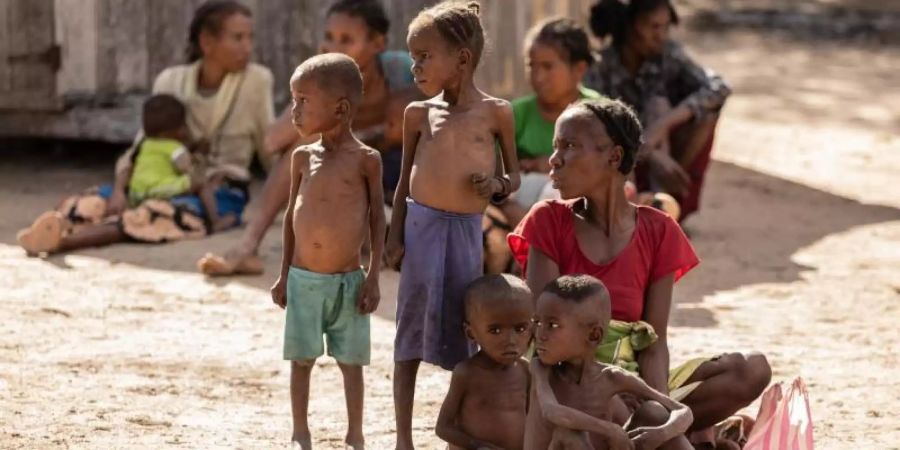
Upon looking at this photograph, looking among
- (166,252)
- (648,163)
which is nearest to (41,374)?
(166,252)

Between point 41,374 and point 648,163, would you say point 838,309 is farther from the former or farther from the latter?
point 41,374

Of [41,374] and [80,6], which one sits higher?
[80,6]

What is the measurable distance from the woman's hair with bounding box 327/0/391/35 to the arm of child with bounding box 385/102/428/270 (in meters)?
2.19

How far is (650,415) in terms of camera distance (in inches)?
159

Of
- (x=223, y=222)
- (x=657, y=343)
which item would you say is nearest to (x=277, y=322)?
(x=223, y=222)

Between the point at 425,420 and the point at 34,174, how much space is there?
5.12 meters

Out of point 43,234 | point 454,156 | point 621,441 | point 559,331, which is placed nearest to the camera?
point 621,441

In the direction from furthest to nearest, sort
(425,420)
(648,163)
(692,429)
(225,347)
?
(648,163)
(225,347)
(425,420)
(692,429)

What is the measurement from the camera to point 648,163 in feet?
26.8

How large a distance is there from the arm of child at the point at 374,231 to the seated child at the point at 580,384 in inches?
26.6

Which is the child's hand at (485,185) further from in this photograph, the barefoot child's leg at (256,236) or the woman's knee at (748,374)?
the barefoot child's leg at (256,236)

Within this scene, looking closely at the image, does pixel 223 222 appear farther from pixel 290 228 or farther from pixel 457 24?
pixel 457 24

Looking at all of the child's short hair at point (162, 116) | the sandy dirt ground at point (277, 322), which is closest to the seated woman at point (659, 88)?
the sandy dirt ground at point (277, 322)

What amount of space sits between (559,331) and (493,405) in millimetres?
451
